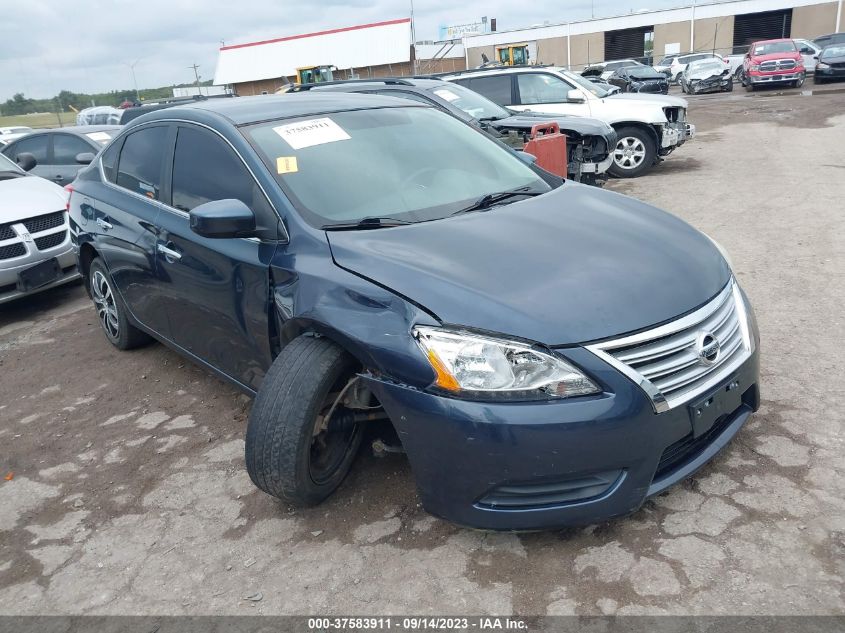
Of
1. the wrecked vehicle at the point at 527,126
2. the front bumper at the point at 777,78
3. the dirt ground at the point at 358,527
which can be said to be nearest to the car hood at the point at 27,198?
the dirt ground at the point at 358,527

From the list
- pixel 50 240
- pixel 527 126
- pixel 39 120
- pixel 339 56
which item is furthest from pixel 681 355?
pixel 39 120

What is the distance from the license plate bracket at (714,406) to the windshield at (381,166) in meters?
1.37

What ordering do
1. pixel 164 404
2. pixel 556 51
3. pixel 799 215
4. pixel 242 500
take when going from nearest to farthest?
pixel 242 500
pixel 164 404
pixel 799 215
pixel 556 51

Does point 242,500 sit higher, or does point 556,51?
point 556,51

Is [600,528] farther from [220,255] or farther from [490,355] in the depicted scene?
[220,255]

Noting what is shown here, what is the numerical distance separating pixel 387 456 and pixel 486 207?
1.28 metres

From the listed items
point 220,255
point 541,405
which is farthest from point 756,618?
point 220,255

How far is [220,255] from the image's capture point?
3.35 metres

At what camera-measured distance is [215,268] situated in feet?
11.1

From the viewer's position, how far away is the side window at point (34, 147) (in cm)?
1066

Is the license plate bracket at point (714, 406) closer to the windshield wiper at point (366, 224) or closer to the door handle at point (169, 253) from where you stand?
the windshield wiper at point (366, 224)

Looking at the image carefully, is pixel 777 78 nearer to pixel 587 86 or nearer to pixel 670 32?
pixel 587 86

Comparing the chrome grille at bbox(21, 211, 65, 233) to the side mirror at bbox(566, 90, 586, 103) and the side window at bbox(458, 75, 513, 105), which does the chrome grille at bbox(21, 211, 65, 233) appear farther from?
the side mirror at bbox(566, 90, 586, 103)

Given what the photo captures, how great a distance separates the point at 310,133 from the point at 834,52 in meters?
25.7
